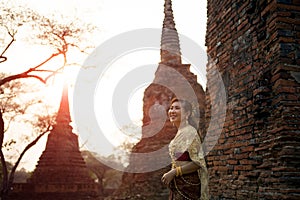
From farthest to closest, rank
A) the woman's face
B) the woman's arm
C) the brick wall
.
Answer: the brick wall → the woman's face → the woman's arm

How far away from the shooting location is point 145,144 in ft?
51.1

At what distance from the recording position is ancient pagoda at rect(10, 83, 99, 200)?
17594 mm

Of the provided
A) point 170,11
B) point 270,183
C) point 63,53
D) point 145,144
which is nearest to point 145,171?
point 145,144

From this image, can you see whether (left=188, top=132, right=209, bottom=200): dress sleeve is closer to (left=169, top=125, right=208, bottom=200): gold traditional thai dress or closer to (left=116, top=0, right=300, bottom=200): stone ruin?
(left=169, top=125, right=208, bottom=200): gold traditional thai dress

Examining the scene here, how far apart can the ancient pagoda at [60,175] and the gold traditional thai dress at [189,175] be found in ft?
52.0

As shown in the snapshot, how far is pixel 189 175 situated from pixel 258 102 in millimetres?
1540

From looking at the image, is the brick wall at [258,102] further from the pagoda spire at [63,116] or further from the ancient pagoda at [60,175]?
the pagoda spire at [63,116]

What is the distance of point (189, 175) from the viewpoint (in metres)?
3.01

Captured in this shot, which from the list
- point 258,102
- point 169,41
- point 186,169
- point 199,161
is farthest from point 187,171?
point 169,41

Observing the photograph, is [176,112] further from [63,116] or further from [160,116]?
[63,116]

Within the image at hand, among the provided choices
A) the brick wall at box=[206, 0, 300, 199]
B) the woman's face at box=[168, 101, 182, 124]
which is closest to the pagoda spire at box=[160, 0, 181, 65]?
the brick wall at box=[206, 0, 300, 199]

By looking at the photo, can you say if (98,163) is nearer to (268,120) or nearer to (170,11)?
(170,11)

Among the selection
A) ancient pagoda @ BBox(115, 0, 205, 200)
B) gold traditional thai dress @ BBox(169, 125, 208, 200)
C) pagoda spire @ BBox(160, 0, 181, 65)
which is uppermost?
pagoda spire @ BBox(160, 0, 181, 65)

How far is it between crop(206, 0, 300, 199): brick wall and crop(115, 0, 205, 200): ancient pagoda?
9112 mm
